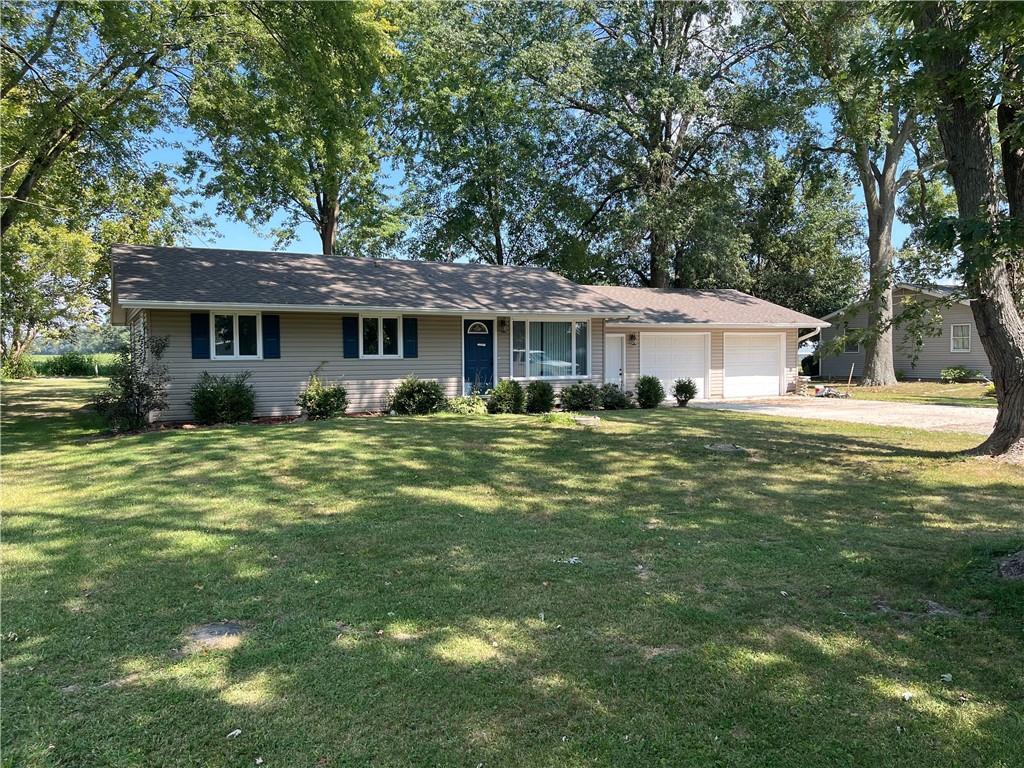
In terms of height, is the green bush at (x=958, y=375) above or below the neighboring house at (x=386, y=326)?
below

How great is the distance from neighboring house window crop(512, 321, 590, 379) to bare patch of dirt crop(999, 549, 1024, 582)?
12.6 meters

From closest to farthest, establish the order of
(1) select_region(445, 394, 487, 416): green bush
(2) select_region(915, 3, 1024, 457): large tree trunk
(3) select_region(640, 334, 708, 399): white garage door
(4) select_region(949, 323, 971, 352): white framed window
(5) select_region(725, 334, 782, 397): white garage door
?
(2) select_region(915, 3, 1024, 457): large tree trunk, (1) select_region(445, 394, 487, 416): green bush, (3) select_region(640, 334, 708, 399): white garage door, (5) select_region(725, 334, 782, 397): white garage door, (4) select_region(949, 323, 971, 352): white framed window

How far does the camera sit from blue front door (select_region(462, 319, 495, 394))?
1594cm

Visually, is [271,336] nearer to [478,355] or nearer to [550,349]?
[478,355]

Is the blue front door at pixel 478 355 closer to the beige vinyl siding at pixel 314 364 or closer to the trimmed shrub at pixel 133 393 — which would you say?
the beige vinyl siding at pixel 314 364

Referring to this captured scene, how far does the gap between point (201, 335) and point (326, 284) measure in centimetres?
315

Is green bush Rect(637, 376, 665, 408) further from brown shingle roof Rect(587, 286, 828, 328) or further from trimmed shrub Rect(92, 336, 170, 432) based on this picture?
trimmed shrub Rect(92, 336, 170, 432)

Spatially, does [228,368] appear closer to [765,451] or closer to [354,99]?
[354,99]

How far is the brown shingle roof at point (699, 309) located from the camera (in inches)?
781

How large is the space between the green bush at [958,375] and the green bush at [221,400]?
25.9 m

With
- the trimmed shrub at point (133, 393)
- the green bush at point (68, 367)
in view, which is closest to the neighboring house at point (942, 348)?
the trimmed shrub at point (133, 393)

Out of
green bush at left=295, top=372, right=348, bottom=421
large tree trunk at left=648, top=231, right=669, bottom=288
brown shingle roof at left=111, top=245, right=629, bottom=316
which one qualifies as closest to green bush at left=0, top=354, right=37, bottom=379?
brown shingle roof at left=111, top=245, right=629, bottom=316

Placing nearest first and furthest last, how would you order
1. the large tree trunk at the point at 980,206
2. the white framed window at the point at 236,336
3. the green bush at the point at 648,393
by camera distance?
1. the large tree trunk at the point at 980,206
2. the white framed window at the point at 236,336
3. the green bush at the point at 648,393

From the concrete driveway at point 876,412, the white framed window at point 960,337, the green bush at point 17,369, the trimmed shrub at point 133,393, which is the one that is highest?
the white framed window at point 960,337
